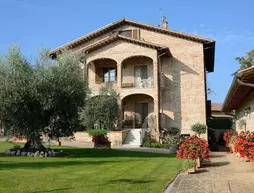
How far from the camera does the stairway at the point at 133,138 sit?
21.9 meters

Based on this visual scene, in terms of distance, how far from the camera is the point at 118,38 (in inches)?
989

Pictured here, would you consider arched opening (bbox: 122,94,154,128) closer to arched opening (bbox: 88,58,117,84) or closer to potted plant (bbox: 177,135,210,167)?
arched opening (bbox: 88,58,117,84)

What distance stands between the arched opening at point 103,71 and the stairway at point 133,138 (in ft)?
19.6

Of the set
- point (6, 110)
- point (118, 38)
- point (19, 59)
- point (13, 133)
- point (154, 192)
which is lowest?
point (154, 192)

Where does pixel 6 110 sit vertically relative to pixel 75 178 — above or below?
Answer: above

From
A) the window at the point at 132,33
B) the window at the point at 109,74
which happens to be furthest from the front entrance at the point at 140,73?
the window at the point at 132,33

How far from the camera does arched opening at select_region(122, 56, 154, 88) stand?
25.6 meters

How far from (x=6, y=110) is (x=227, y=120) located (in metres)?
27.5

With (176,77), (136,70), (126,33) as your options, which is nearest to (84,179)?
(176,77)

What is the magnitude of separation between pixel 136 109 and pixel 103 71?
5.00 meters

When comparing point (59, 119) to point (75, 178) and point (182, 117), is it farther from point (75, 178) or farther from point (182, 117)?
point (182, 117)

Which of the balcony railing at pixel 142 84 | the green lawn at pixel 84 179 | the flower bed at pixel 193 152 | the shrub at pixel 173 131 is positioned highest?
the balcony railing at pixel 142 84

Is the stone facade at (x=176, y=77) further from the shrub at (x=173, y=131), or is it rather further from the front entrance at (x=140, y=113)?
the front entrance at (x=140, y=113)

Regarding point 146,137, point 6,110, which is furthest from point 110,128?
point 6,110
